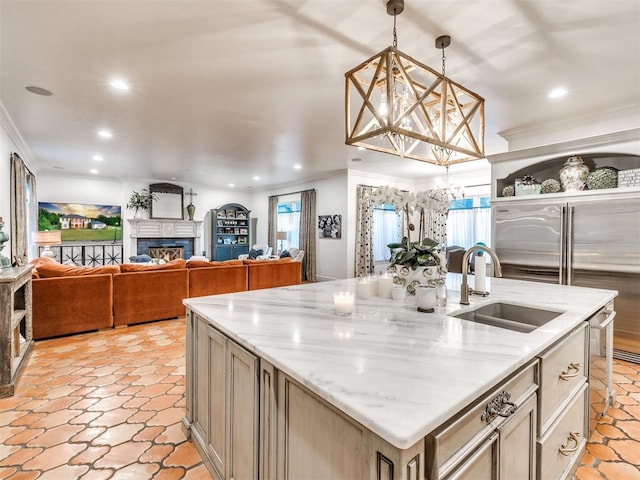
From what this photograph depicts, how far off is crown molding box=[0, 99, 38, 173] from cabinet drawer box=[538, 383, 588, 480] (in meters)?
5.32

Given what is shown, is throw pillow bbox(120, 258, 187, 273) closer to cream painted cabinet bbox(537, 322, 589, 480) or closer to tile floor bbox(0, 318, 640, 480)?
tile floor bbox(0, 318, 640, 480)

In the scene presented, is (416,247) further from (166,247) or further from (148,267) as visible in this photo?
(166,247)

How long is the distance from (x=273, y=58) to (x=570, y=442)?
121 inches

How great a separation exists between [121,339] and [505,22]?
471cm

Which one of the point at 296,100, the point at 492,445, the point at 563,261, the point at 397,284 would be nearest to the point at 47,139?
the point at 296,100

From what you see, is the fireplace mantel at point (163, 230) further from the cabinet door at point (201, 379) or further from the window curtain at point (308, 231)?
the cabinet door at point (201, 379)

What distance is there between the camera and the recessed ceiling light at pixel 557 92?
299cm

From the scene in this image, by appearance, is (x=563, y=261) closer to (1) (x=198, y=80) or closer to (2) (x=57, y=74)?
(1) (x=198, y=80)

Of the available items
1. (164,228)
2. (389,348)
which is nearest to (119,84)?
(389,348)

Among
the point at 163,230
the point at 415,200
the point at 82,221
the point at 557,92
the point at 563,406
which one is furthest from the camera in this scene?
the point at 163,230

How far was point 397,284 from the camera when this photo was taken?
6.18 feet

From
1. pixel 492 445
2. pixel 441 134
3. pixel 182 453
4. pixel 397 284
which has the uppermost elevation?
pixel 441 134

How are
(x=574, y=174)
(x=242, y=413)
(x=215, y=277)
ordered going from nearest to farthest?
(x=242, y=413), (x=574, y=174), (x=215, y=277)

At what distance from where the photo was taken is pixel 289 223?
9109mm
